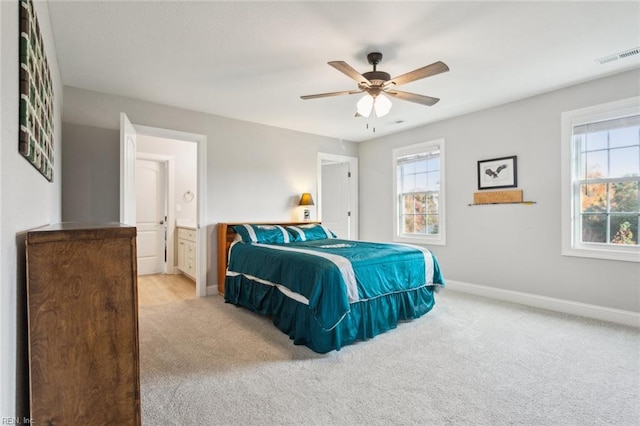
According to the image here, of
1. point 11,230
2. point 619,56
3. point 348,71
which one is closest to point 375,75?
point 348,71

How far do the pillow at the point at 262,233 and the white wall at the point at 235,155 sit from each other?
1.91 feet

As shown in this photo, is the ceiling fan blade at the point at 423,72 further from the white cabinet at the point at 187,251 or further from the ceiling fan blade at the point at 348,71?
the white cabinet at the point at 187,251

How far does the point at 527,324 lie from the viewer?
306 cm

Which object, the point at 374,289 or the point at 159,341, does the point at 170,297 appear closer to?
the point at 159,341

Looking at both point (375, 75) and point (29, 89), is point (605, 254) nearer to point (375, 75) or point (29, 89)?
point (375, 75)

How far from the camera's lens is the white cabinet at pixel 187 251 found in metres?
4.81

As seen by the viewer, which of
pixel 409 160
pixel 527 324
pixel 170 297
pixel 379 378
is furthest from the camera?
pixel 409 160

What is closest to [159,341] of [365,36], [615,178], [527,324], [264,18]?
[264,18]

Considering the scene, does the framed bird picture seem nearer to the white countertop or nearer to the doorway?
the white countertop

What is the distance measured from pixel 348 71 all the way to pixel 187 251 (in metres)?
3.98

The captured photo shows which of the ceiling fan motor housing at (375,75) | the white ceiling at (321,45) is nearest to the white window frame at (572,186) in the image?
the white ceiling at (321,45)

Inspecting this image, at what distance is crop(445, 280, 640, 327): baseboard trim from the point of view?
306cm

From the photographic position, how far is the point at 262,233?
4055 millimetres

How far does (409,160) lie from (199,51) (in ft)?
11.8
